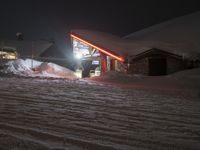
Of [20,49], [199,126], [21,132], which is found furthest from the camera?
[20,49]

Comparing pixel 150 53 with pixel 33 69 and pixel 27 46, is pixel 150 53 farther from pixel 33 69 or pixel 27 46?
pixel 27 46

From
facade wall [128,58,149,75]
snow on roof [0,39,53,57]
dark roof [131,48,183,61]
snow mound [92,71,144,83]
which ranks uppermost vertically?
snow on roof [0,39,53,57]

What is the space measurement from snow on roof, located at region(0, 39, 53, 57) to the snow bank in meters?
16.7

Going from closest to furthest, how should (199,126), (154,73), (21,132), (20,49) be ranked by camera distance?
(21,132)
(199,126)
(154,73)
(20,49)

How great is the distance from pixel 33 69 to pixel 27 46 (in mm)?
20809

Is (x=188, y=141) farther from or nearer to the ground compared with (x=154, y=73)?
nearer to the ground

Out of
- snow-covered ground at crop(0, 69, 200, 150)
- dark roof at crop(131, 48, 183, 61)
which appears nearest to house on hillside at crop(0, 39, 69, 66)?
dark roof at crop(131, 48, 183, 61)

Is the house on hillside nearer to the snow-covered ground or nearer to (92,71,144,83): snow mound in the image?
(92,71,144,83): snow mound

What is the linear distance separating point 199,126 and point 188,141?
1.13 m

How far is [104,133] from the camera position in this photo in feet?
14.5

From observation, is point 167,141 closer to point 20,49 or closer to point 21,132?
point 21,132

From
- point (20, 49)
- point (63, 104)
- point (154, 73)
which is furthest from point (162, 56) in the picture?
point (20, 49)

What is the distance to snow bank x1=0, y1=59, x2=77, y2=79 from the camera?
20609 mm

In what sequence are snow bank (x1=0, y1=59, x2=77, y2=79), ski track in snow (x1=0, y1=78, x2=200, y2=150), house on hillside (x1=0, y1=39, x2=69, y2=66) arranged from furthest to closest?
house on hillside (x1=0, y1=39, x2=69, y2=66), snow bank (x1=0, y1=59, x2=77, y2=79), ski track in snow (x1=0, y1=78, x2=200, y2=150)
